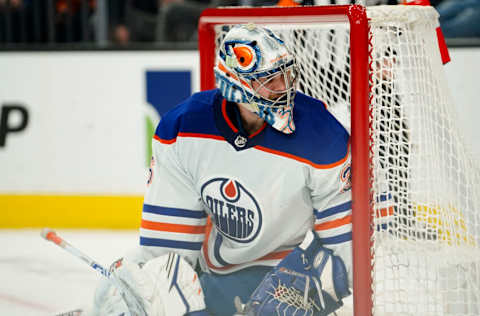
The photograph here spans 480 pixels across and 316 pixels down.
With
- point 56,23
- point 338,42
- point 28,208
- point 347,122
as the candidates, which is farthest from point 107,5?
point 347,122

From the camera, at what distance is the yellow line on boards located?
133 inches

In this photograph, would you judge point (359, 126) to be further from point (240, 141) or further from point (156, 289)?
point (156, 289)

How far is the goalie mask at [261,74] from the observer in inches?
54.9

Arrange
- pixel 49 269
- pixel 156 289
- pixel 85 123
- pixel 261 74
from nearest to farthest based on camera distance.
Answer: pixel 261 74, pixel 156 289, pixel 49 269, pixel 85 123

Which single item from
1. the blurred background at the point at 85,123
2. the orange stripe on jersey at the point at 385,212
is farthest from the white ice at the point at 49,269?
the orange stripe on jersey at the point at 385,212

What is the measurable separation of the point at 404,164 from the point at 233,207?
1.66 ft

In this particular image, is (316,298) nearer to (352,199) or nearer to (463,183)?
(352,199)

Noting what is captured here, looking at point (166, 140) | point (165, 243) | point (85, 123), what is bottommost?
point (165, 243)

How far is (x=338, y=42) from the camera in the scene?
7.18ft

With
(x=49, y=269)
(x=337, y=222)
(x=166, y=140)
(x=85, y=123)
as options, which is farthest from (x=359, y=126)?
(x=85, y=123)

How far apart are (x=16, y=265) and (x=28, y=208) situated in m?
0.74

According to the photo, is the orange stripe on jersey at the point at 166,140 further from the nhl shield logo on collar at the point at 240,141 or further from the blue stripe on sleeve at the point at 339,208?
the blue stripe on sleeve at the point at 339,208

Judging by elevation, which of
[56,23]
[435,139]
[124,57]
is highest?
[56,23]

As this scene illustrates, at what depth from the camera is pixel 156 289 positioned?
150 cm
